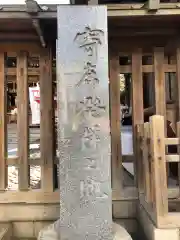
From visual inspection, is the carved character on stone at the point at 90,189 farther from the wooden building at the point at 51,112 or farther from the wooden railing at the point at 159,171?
the wooden building at the point at 51,112

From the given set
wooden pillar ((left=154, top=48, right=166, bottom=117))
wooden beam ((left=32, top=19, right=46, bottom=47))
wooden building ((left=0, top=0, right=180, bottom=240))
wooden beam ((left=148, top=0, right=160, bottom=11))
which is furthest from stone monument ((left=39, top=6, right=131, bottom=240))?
wooden pillar ((left=154, top=48, right=166, bottom=117))

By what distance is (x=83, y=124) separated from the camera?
3.81 m

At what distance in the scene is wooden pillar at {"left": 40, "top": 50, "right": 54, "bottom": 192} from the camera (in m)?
5.06

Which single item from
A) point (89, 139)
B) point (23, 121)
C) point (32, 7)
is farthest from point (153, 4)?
point (23, 121)

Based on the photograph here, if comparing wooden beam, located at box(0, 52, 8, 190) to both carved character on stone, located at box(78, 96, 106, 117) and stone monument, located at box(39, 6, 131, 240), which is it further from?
carved character on stone, located at box(78, 96, 106, 117)

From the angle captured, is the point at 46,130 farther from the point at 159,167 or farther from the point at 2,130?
the point at 159,167

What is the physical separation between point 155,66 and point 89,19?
5.48 ft

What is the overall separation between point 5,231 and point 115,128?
7.43ft

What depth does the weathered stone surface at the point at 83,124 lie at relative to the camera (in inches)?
148

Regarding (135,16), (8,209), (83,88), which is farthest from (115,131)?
(8,209)

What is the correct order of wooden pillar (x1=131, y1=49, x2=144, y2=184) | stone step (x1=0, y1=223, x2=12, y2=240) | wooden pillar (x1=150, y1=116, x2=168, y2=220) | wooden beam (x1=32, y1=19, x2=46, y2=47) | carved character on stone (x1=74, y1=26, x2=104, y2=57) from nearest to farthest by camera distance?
wooden pillar (x1=150, y1=116, x2=168, y2=220)
carved character on stone (x1=74, y1=26, x2=104, y2=57)
wooden beam (x1=32, y1=19, x2=46, y2=47)
stone step (x1=0, y1=223, x2=12, y2=240)
wooden pillar (x1=131, y1=49, x2=144, y2=184)

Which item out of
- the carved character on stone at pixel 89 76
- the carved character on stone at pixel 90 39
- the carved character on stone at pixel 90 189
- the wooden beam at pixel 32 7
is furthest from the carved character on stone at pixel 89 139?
the wooden beam at pixel 32 7

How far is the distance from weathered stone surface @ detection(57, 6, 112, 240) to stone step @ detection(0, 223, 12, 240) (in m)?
1.14

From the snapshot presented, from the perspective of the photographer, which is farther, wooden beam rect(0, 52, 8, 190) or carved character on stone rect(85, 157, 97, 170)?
wooden beam rect(0, 52, 8, 190)
